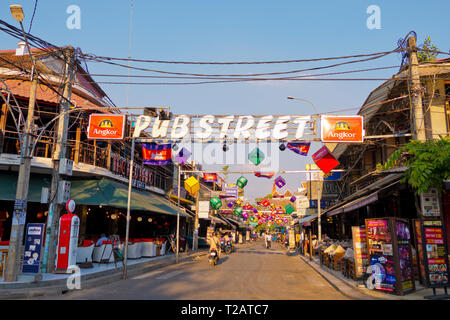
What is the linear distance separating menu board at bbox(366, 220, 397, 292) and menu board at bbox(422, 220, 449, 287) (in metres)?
1.06

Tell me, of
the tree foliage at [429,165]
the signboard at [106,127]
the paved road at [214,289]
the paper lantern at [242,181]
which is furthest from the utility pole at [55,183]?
the paper lantern at [242,181]

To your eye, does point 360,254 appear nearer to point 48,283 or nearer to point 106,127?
point 48,283

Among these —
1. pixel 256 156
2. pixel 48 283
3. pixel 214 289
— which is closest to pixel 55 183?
pixel 48 283

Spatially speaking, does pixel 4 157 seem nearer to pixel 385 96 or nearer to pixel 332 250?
pixel 332 250

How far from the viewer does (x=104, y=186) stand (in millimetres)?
21625

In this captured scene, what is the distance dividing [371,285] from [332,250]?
21.0ft

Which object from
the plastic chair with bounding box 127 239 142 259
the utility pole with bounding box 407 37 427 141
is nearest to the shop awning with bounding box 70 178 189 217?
the plastic chair with bounding box 127 239 142 259

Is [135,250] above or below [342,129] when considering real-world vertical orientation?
below

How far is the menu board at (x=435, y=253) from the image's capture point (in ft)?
34.8

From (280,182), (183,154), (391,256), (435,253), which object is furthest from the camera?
(280,182)

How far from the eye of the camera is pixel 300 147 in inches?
682

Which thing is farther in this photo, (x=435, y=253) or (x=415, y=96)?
(x=415, y=96)

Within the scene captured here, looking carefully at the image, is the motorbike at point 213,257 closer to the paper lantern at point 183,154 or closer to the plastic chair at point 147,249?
the plastic chair at point 147,249

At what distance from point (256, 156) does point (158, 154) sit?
17.7 ft
